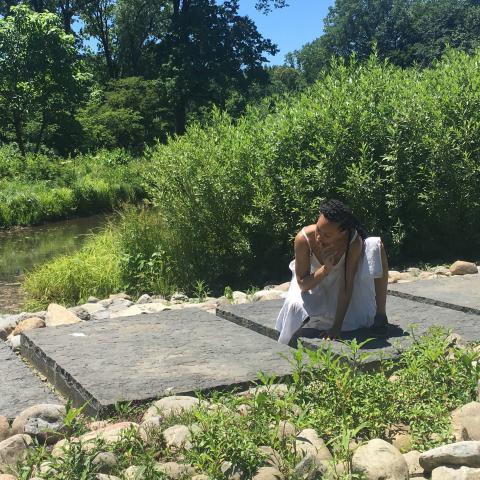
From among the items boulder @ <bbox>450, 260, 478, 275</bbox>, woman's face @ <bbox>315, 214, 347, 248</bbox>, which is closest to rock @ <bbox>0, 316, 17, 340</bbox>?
woman's face @ <bbox>315, 214, 347, 248</bbox>

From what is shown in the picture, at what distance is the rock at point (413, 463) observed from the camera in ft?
9.76

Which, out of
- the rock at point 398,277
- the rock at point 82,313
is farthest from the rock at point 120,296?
the rock at point 398,277

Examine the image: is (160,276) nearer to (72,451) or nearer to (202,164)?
(202,164)

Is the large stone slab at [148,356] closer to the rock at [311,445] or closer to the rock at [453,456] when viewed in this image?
the rock at [311,445]

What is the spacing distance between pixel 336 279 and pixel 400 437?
165 cm

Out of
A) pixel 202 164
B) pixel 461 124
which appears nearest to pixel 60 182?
pixel 202 164

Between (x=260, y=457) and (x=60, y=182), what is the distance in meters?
20.6


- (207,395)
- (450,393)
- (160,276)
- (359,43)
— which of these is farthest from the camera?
(359,43)

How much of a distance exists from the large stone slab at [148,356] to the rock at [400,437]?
89 centimetres

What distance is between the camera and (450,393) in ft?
11.6

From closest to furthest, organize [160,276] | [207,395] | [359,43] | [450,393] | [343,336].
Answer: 1. [450,393]
2. [207,395]
3. [343,336]
4. [160,276]
5. [359,43]

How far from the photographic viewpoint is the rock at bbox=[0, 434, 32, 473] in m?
3.10

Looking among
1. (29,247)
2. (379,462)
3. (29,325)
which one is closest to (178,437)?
(379,462)

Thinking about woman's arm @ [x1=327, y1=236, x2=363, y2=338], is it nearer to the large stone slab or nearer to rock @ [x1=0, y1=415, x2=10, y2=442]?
the large stone slab
